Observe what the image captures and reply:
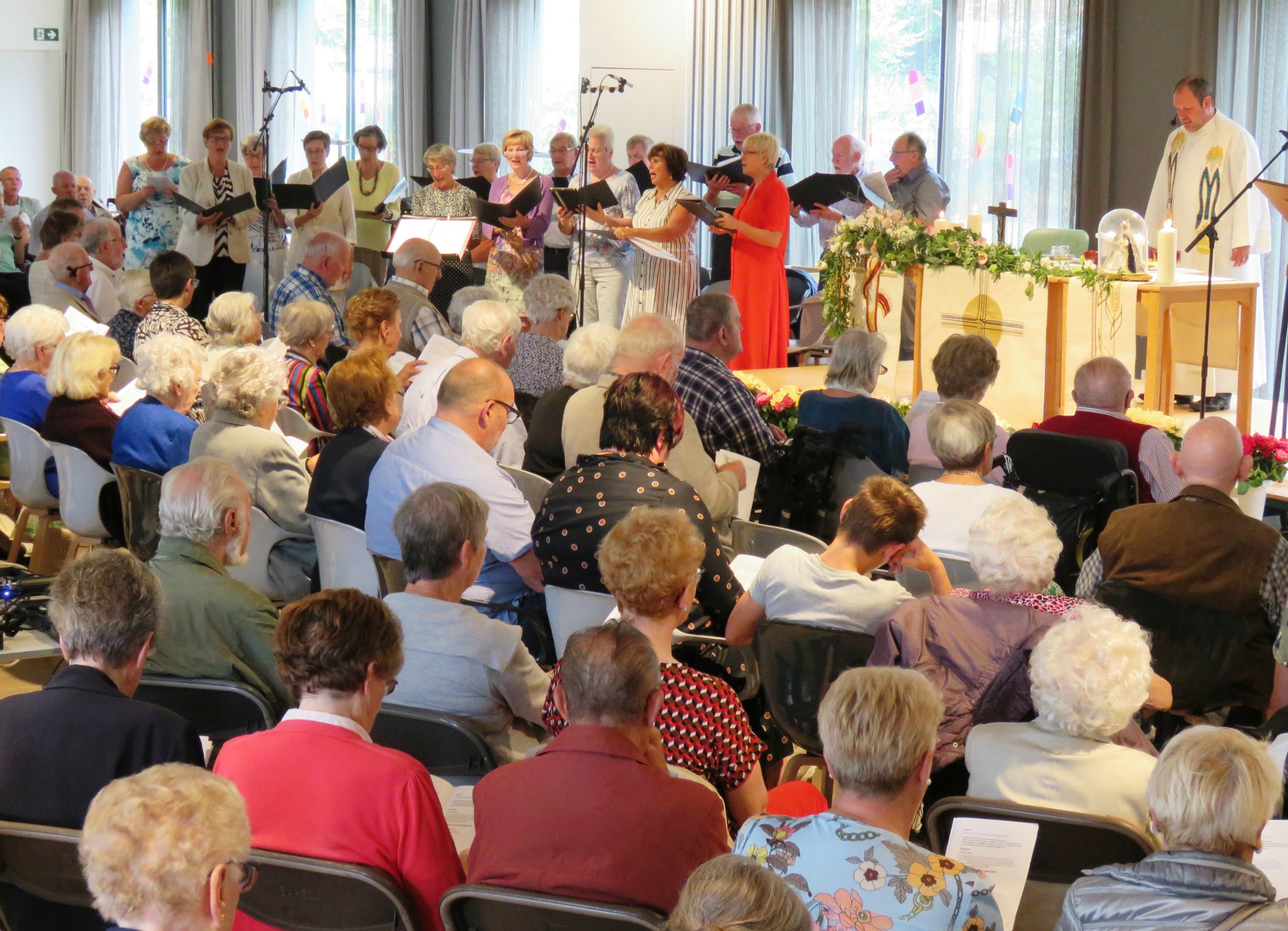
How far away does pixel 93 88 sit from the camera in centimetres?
1619

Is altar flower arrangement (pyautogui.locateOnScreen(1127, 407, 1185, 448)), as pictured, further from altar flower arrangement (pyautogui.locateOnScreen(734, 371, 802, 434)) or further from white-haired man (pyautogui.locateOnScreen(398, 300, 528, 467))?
white-haired man (pyautogui.locateOnScreen(398, 300, 528, 467))

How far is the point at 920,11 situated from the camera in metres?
10.2

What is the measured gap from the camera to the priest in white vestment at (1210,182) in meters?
7.06

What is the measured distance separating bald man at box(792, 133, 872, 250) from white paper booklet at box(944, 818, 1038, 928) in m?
A: 6.54

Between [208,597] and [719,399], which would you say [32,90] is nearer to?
[719,399]

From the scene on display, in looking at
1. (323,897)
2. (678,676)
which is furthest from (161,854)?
(678,676)

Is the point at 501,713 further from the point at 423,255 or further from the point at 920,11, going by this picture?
the point at 920,11

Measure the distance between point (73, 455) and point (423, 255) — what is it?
7.59 feet

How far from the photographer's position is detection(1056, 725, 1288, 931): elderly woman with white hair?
172 centimetres

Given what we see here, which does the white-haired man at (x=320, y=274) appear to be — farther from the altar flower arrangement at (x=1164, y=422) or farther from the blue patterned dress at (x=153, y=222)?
the altar flower arrangement at (x=1164, y=422)

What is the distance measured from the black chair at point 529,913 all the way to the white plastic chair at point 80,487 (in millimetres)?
Result: 3342

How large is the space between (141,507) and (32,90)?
13.6 meters

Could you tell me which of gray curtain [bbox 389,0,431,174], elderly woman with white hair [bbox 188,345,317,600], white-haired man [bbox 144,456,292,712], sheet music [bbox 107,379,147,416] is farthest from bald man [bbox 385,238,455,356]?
gray curtain [bbox 389,0,431,174]

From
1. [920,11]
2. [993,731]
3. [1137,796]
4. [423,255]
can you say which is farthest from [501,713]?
[920,11]
